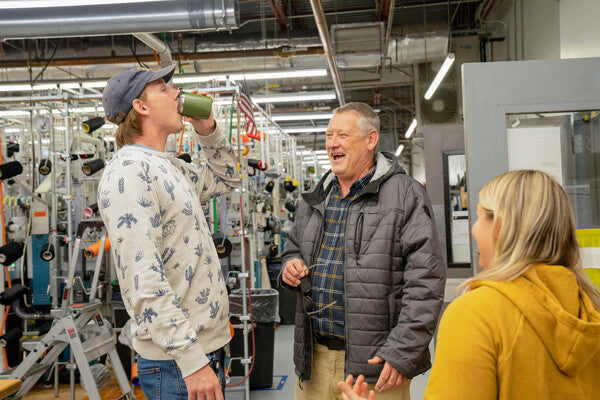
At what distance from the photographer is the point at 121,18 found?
3.94 m

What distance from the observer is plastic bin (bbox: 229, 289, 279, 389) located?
4.92m

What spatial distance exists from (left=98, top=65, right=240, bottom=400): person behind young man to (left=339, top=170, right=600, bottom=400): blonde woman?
2.49 ft

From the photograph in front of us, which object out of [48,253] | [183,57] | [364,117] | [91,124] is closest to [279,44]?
[183,57]

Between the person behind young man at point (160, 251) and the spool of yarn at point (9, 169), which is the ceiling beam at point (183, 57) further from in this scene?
the person behind young man at point (160, 251)

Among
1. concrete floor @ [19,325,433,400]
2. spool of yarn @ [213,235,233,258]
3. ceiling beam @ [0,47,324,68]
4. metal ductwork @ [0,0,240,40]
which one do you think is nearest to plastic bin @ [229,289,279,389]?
concrete floor @ [19,325,433,400]

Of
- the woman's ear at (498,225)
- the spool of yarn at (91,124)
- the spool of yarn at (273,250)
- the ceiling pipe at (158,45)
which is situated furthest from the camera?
the spool of yarn at (273,250)

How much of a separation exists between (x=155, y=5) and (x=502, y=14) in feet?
19.4

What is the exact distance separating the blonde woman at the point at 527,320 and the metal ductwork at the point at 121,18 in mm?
3183

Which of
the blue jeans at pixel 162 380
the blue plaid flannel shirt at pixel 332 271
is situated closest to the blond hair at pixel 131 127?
the blue jeans at pixel 162 380

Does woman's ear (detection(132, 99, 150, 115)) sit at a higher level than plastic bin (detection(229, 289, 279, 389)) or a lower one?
higher

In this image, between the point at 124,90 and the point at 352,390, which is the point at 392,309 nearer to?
the point at 352,390

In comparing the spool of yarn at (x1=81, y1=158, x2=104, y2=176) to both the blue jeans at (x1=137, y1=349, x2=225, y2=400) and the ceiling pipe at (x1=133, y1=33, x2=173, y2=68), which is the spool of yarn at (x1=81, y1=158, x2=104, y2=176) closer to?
the ceiling pipe at (x1=133, y1=33, x2=173, y2=68)

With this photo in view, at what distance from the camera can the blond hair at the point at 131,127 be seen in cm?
183

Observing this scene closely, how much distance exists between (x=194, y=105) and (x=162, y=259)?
616 millimetres
